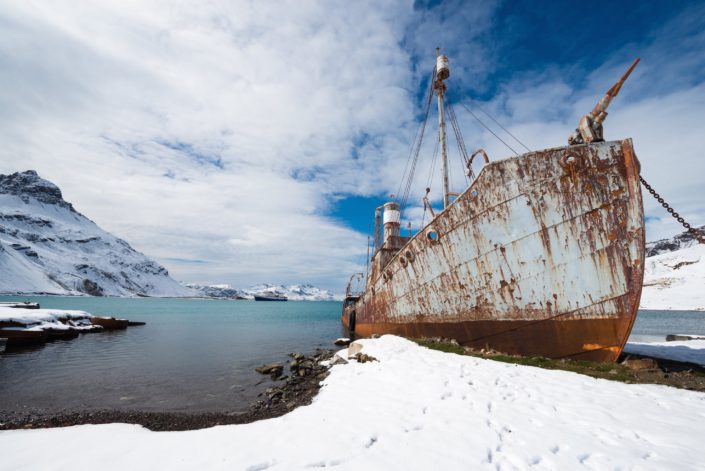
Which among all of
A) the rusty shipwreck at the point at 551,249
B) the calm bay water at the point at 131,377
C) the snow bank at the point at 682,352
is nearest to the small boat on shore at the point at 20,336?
the calm bay water at the point at 131,377

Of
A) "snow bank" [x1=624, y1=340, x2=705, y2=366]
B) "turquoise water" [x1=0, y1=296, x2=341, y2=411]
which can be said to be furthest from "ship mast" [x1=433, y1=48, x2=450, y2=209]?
"turquoise water" [x1=0, y1=296, x2=341, y2=411]

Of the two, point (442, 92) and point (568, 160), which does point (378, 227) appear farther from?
point (568, 160)

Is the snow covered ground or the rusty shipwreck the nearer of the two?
the snow covered ground

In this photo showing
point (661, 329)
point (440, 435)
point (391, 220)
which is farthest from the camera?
point (661, 329)

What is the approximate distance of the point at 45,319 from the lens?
1966 centimetres

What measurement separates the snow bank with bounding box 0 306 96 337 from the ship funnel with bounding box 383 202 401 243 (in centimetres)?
2084

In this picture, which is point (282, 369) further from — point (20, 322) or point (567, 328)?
point (20, 322)

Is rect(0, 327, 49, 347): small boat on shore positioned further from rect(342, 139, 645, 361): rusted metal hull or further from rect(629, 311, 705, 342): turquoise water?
rect(629, 311, 705, 342): turquoise water

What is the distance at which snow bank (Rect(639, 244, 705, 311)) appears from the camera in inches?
3167

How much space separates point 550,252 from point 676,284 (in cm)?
13826

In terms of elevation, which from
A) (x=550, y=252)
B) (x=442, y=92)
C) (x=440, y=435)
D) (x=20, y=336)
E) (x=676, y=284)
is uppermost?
(x=676, y=284)

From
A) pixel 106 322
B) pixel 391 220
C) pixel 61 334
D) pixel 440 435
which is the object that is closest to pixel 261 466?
pixel 440 435

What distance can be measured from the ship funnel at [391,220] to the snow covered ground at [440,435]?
13.5 m

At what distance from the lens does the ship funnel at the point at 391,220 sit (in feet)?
63.5
